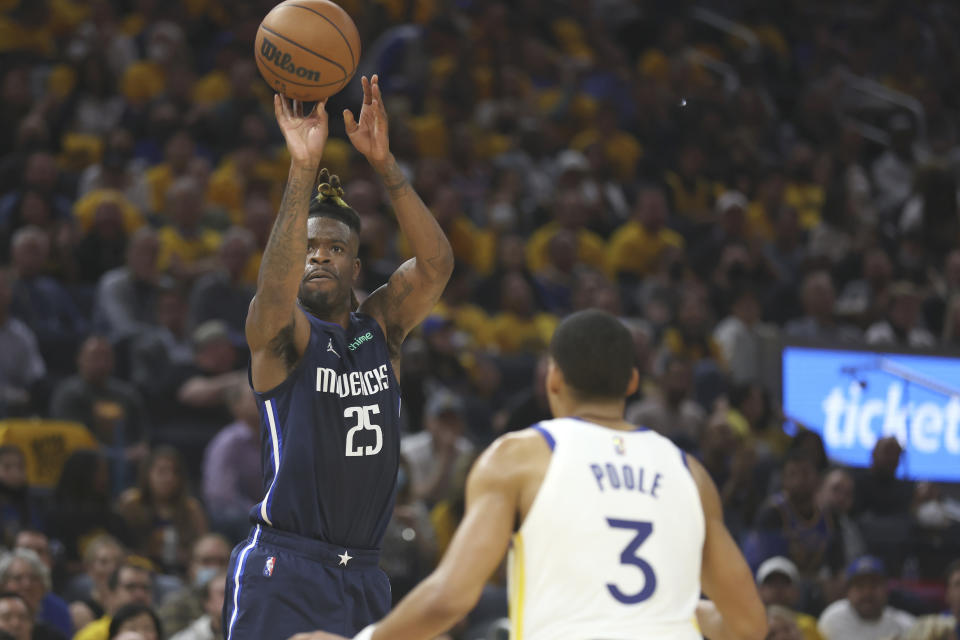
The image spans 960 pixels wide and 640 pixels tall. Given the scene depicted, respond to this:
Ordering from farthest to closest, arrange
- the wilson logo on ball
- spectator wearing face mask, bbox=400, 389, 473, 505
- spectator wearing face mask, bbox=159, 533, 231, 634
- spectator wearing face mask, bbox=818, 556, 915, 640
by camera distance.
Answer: spectator wearing face mask, bbox=400, 389, 473, 505 < spectator wearing face mask, bbox=818, 556, 915, 640 < spectator wearing face mask, bbox=159, 533, 231, 634 < the wilson logo on ball

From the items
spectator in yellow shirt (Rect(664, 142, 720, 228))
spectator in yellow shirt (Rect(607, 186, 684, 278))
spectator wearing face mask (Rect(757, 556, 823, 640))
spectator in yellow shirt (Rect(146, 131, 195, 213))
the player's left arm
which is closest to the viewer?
the player's left arm

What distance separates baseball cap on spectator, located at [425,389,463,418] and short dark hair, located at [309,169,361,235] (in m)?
4.53

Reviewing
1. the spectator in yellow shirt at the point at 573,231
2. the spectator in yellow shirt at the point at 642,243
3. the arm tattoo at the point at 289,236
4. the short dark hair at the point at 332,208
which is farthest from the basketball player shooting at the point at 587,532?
the spectator in yellow shirt at the point at 642,243

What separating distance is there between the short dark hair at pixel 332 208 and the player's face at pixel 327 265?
3 cm

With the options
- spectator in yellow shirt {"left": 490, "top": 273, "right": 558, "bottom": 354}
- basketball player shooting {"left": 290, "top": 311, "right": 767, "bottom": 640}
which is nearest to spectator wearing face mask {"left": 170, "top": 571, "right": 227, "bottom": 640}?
basketball player shooting {"left": 290, "top": 311, "right": 767, "bottom": 640}

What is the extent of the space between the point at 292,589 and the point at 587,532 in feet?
5.20

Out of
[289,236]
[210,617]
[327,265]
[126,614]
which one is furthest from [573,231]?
[289,236]

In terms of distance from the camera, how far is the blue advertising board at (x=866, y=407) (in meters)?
11.1

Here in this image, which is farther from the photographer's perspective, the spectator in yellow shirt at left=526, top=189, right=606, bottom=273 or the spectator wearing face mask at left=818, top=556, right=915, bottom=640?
the spectator in yellow shirt at left=526, top=189, right=606, bottom=273

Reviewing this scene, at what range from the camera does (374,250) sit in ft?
37.3

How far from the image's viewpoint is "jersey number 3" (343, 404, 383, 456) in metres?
4.93

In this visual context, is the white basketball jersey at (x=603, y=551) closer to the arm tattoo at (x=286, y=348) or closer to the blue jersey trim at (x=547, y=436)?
the blue jersey trim at (x=547, y=436)

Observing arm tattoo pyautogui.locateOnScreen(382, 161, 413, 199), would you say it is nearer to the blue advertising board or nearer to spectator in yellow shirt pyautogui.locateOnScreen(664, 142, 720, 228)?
the blue advertising board

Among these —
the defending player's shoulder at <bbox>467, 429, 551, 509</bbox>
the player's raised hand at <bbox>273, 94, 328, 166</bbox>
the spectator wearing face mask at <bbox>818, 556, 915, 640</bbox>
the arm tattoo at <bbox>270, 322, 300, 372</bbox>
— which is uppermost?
the player's raised hand at <bbox>273, 94, 328, 166</bbox>
